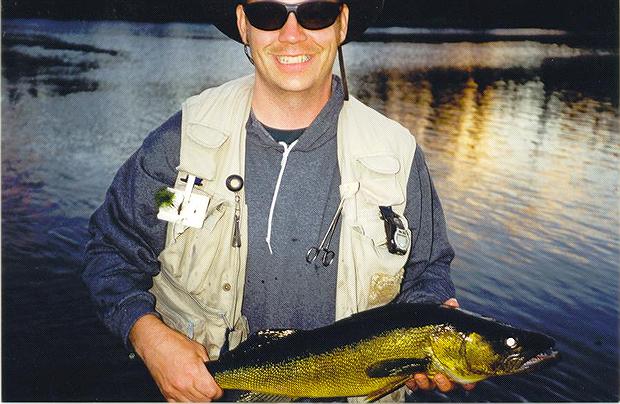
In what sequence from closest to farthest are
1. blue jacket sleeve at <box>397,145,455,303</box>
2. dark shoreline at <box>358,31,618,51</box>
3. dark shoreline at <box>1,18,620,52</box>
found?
blue jacket sleeve at <box>397,145,455,303</box>
dark shoreline at <box>1,18,620,52</box>
dark shoreline at <box>358,31,618,51</box>

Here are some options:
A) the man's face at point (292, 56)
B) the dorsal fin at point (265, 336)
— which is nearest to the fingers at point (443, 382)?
the dorsal fin at point (265, 336)

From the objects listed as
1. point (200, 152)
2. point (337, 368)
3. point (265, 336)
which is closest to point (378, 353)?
point (337, 368)

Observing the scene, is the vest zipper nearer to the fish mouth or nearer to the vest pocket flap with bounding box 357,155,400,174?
the vest pocket flap with bounding box 357,155,400,174

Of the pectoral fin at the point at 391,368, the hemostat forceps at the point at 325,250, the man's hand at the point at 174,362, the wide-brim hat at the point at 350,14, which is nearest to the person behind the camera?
the man's hand at the point at 174,362

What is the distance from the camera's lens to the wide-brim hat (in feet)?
12.8

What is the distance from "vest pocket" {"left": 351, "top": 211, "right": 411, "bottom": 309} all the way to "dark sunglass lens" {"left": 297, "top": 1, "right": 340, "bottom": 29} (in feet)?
4.08

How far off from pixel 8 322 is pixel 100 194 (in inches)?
181

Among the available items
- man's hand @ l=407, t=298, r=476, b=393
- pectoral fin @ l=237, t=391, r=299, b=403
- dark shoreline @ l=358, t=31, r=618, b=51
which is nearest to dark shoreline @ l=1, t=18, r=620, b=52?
dark shoreline @ l=358, t=31, r=618, b=51

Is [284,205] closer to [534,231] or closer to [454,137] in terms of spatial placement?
[534,231]

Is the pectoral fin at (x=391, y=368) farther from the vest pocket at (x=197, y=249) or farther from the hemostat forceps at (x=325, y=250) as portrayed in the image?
the vest pocket at (x=197, y=249)

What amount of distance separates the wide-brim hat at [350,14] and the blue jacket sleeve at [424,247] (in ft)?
3.61

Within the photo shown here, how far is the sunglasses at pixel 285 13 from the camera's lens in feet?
11.4

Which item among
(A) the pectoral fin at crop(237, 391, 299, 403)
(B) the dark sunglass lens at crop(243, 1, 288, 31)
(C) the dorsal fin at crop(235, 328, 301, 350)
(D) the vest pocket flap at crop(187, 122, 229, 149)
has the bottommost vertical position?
(A) the pectoral fin at crop(237, 391, 299, 403)

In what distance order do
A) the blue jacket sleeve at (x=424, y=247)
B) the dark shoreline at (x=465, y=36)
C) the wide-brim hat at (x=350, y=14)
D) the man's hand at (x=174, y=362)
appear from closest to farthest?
the man's hand at (x=174, y=362) → the blue jacket sleeve at (x=424, y=247) → the wide-brim hat at (x=350, y=14) → the dark shoreline at (x=465, y=36)
